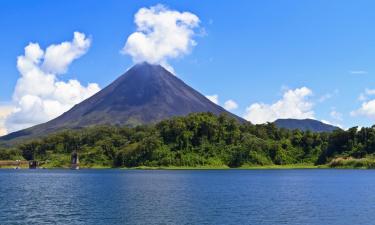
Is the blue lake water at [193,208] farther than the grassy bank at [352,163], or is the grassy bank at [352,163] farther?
the grassy bank at [352,163]

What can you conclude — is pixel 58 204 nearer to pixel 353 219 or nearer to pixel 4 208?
pixel 4 208

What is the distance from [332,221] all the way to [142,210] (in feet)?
60.5

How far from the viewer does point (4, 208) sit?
5238cm

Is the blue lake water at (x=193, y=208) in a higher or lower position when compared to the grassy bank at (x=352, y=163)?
lower

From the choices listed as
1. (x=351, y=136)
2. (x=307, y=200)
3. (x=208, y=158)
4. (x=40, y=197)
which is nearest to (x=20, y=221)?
(x=40, y=197)

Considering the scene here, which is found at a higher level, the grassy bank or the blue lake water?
the grassy bank

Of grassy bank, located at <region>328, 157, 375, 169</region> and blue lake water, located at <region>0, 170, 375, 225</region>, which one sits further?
grassy bank, located at <region>328, 157, 375, 169</region>

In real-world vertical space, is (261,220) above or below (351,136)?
below

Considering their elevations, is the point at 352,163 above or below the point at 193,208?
above

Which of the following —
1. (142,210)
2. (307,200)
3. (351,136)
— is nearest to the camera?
(142,210)

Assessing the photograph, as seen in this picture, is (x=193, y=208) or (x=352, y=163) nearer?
(x=193, y=208)

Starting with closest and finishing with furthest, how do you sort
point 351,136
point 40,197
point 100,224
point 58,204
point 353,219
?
point 100,224 → point 353,219 → point 58,204 → point 40,197 → point 351,136

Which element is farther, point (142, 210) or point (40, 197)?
point (40, 197)

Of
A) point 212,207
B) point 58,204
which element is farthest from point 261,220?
point 58,204
